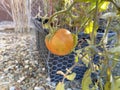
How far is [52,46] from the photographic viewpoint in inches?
14.9

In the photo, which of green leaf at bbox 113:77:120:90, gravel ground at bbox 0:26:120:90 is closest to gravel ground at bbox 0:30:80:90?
gravel ground at bbox 0:26:120:90

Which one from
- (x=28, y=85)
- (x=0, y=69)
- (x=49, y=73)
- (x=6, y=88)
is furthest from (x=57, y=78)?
(x=0, y=69)

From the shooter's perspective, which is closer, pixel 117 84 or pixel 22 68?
pixel 117 84

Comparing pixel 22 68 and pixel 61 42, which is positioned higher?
pixel 61 42

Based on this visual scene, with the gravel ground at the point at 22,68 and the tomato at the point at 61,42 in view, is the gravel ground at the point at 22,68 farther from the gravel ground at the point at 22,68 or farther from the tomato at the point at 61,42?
the tomato at the point at 61,42

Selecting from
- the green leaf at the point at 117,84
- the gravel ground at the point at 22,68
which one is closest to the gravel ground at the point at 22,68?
the gravel ground at the point at 22,68

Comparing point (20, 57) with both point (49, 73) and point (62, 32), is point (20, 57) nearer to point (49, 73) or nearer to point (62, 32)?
point (49, 73)

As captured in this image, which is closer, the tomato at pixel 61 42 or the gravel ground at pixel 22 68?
the tomato at pixel 61 42

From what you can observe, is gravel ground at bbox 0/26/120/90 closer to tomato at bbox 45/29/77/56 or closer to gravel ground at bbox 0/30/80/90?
gravel ground at bbox 0/30/80/90

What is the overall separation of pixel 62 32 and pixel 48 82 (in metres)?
1.04

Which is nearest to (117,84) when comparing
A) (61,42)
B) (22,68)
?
(61,42)

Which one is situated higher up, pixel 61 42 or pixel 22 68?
pixel 61 42

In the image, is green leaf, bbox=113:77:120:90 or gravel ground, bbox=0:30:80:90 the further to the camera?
gravel ground, bbox=0:30:80:90

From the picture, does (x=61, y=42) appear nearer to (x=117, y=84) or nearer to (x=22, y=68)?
(x=117, y=84)
